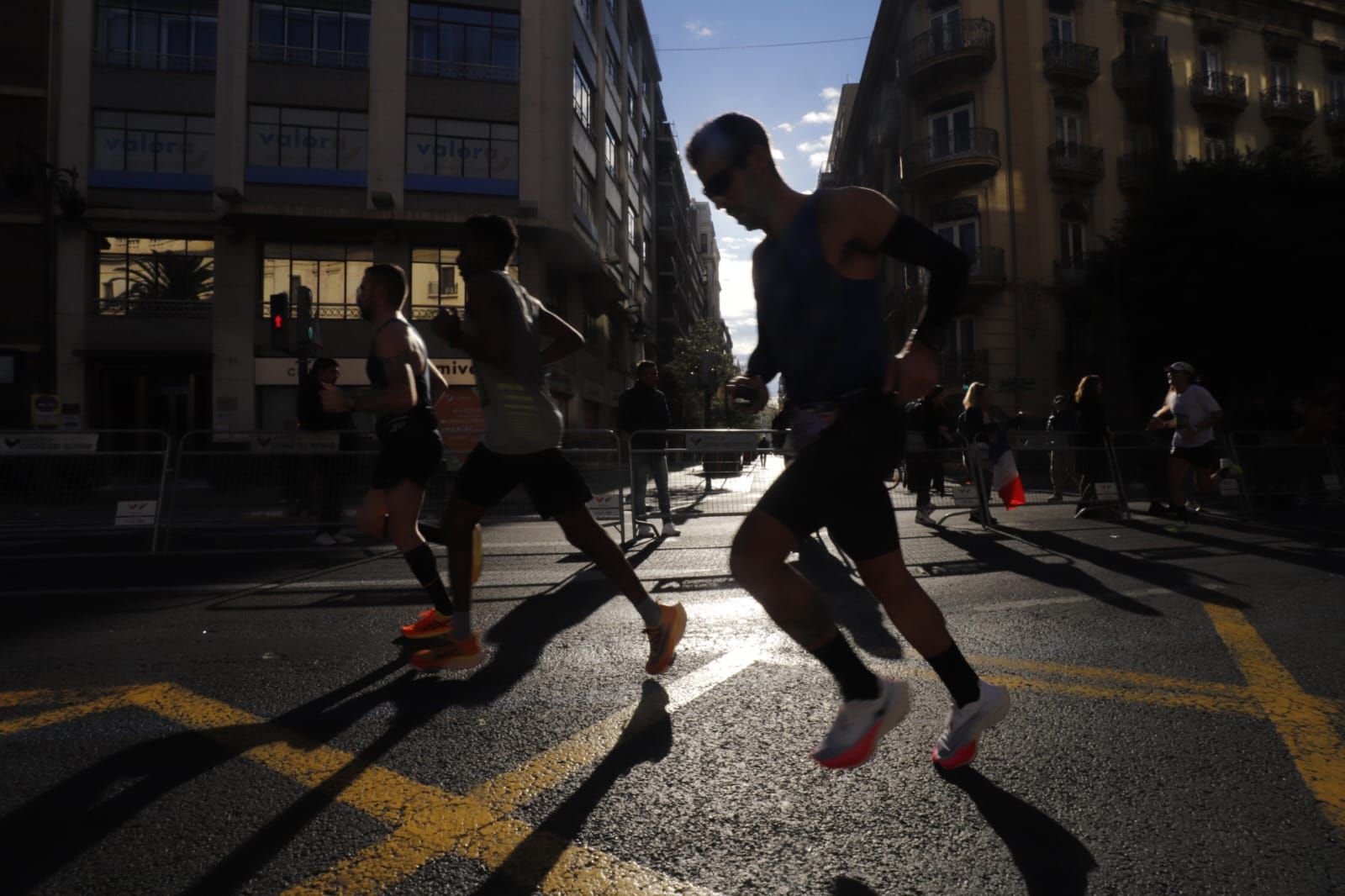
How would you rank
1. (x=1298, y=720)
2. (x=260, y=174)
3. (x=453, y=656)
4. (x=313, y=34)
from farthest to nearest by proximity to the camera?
(x=313, y=34), (x=260, y=174), (x=453, y=656), (x=1298, y=720)

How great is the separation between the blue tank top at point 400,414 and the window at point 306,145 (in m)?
21.3

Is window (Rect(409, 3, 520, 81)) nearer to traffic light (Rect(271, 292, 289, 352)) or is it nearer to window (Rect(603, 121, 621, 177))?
window (Rect(603, 121, 621, 177))

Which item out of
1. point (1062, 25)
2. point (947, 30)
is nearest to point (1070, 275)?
point (1062, 25)

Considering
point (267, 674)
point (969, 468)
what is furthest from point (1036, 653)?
point (969, 468)

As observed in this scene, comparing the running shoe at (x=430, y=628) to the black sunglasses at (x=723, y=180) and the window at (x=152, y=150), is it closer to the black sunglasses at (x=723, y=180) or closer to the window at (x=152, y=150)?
the black sunglasses at (x=723, y=180)

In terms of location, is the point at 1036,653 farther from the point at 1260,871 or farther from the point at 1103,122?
the point at 1103,122

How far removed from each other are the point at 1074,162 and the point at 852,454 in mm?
29419

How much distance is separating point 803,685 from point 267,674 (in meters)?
2.19

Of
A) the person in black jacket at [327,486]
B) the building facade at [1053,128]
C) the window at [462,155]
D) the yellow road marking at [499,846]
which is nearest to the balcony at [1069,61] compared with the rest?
the building facade at [1053,128]

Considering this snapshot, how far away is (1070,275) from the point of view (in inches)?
1059

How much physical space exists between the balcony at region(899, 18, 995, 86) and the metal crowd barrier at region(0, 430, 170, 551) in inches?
1049

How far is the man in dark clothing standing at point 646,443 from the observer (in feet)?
28.3

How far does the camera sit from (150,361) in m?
22.2

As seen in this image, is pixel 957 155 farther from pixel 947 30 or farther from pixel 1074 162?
pixel 947 30
